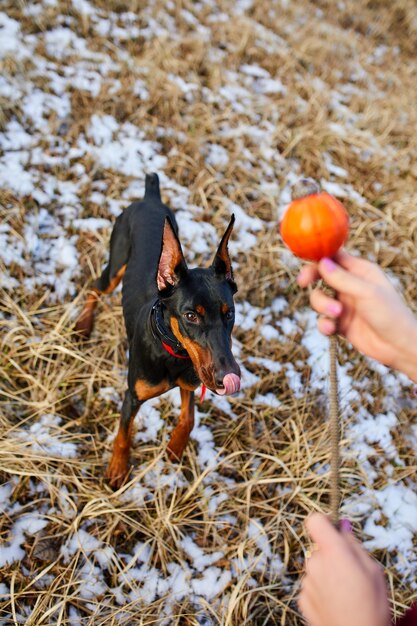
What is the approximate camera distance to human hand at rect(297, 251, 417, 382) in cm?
140

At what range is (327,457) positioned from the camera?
3285 mm

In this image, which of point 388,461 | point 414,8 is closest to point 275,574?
point 388,461

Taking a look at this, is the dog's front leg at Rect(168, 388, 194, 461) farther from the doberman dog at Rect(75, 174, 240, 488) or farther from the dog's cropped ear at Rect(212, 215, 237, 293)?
the dog's cropped ear at Rect(212, 215, 237, 293)

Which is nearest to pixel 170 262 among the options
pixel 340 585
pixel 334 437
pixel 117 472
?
pixel 334 437

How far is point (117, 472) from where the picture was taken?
3.01 metres

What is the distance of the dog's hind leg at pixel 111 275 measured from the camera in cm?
352

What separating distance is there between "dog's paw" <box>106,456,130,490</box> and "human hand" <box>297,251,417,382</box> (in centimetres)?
178

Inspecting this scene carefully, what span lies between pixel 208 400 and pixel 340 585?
2430 millimetres

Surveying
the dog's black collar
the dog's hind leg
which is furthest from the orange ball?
the dog's hind leg

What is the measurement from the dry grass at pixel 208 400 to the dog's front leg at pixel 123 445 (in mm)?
77

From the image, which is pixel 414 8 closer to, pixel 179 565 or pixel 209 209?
pixel 209 209

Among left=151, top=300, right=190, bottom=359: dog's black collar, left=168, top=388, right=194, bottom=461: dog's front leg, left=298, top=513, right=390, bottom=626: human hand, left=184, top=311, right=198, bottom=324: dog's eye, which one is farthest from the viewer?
left=168, top=388, right=194, bottom=461: dog's front leg

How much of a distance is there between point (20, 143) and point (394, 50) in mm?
6583

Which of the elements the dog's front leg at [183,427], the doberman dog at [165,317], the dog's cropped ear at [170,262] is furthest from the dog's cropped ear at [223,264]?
the dog's front leg at [183,427]
